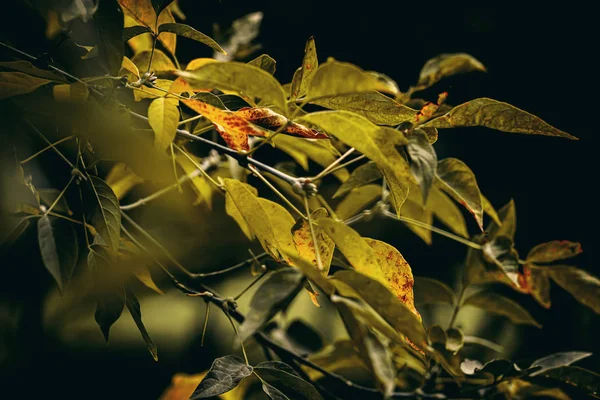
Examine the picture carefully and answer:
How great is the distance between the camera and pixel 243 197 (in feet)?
1.27

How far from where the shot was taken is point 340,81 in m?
0.29

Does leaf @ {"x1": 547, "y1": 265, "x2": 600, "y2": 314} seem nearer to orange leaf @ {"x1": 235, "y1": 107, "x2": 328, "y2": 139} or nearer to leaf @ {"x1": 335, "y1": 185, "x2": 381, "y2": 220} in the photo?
leaf @ {"x1": 335, "y1": 185, "x2": 381, "y2": 220}

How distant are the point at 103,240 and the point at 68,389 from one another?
3.43 feet

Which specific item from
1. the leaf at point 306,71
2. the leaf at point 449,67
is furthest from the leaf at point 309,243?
the leaf at point 449,67

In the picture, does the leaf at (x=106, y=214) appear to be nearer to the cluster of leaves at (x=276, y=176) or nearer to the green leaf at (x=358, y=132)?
the cluster of leaves at (x=276, y=176)

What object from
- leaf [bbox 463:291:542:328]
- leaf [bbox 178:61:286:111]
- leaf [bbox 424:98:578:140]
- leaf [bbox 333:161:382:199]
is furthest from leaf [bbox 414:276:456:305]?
leaf [bbox 178:61:286:111]

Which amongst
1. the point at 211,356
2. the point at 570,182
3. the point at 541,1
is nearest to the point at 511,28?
the point at 541,1

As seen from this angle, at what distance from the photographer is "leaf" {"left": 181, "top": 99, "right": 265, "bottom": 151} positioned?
351mm

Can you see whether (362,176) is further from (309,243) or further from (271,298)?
(271,298)

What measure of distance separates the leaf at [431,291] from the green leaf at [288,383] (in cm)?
26

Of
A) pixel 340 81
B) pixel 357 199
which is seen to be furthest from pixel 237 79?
pixel 357 199

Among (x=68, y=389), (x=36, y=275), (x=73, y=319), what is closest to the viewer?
(x=36, y=275)

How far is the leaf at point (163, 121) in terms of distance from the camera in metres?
0.35

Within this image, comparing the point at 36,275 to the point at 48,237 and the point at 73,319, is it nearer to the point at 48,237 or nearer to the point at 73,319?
the point at 73,319
